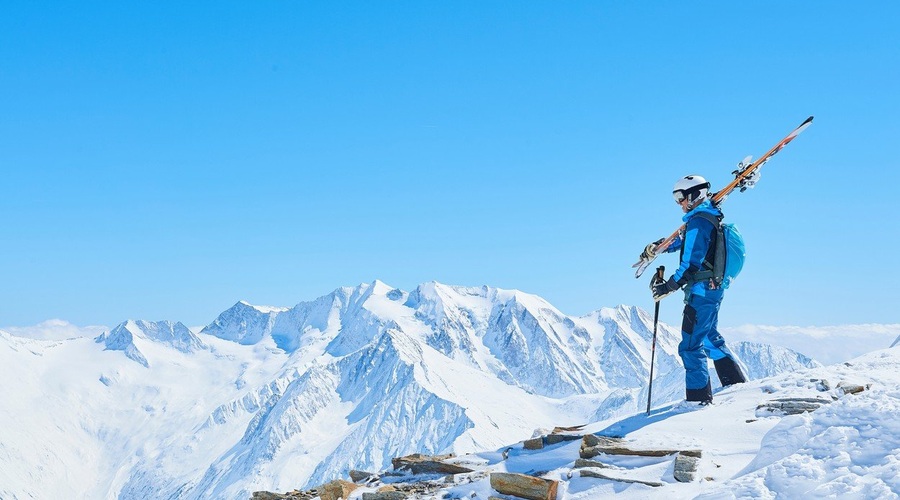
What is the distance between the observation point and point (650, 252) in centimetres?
1552

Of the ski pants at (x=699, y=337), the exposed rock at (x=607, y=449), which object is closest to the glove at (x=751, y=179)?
the ski pants at (x=699, y=337)

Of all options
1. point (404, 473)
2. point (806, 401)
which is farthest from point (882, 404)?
point (404, 473)

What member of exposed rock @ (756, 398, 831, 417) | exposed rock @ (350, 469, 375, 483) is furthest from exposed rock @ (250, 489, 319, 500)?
exposed rock @ (756, 398, 831, 417)

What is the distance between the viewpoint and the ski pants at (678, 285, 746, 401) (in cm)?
1383

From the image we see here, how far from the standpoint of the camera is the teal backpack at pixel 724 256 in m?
13.6

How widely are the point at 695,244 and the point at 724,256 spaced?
0.54 m

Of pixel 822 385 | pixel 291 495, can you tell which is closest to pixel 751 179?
pixel 822 385

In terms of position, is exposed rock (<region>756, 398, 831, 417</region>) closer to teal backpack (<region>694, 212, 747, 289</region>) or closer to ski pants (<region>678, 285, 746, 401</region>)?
ski pants (<region>678, 285, 746, 401</region>)

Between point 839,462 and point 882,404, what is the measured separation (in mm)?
1154

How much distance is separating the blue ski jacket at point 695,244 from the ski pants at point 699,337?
1.54 ft

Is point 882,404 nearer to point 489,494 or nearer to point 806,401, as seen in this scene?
point 806,401

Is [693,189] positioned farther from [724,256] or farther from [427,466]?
[427,466]

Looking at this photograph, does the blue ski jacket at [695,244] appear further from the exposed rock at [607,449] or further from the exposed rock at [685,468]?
the exposed rock at [685,468]

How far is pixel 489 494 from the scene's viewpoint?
11.4m
